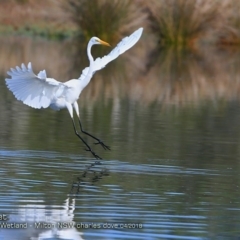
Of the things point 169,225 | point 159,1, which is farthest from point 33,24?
point 169,225

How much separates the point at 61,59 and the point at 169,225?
54.7 feet

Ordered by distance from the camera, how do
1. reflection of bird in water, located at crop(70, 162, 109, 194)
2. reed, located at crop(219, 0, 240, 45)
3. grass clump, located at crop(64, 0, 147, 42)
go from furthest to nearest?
reed, located at crop(219, 0, 240, 45) < grass clump, located at crop(64, 0, 147, 42) < reflection of bird in water, located at crop(70, 162, 109, 194)

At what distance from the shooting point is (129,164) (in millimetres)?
10148

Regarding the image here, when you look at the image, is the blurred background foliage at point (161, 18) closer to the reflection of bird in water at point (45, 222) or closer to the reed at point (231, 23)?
the reed at point (231, 23)

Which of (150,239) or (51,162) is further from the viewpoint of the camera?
(51,162)

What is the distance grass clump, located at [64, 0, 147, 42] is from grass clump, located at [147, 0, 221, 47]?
0.56 m

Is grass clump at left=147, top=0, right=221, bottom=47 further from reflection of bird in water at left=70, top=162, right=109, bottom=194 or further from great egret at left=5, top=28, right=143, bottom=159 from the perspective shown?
reflection of bird in water at left=70, top=162, right=109, bottom=194

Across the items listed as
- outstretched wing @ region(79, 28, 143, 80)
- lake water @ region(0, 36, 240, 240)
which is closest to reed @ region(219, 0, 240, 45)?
lake water @ region(0, 36, 240, 240)

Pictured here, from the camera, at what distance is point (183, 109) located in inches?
610

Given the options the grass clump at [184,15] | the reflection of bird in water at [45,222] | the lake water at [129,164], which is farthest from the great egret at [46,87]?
the grass clump at [184,15]

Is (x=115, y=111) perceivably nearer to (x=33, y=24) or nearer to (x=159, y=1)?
(x=159, y=1)

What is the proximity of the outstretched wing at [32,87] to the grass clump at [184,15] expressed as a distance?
19.2 metres

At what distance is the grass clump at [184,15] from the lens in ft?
96.7

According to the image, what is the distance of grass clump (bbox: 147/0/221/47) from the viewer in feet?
96.7
